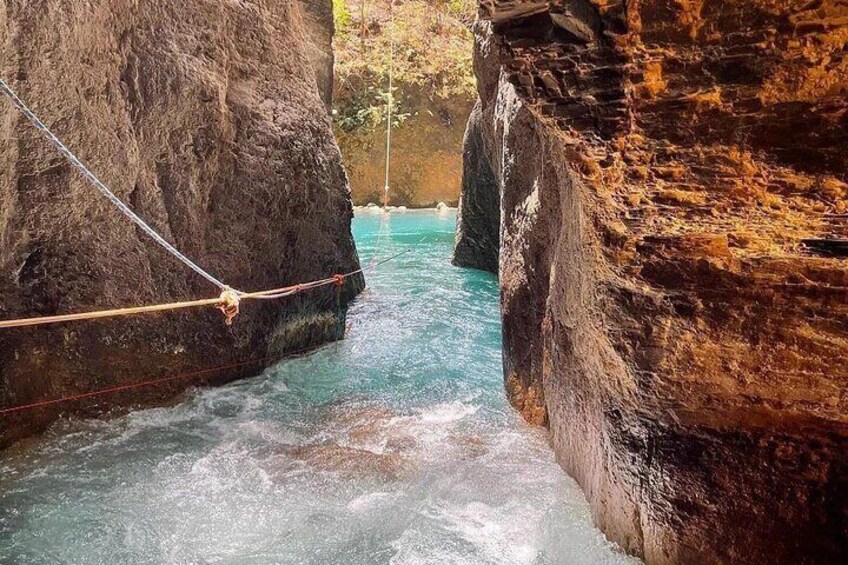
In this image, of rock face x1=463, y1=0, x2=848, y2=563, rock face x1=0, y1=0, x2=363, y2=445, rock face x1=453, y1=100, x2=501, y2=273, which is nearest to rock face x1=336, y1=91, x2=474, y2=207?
rock face x1=453, y1=100, x2=501, y2=273

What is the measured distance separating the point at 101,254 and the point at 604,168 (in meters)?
4.27

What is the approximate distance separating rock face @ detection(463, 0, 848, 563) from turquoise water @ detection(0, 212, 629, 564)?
79cm

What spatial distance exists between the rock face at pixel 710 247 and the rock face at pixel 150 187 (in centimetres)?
363

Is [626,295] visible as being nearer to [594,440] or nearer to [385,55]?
[594,440]

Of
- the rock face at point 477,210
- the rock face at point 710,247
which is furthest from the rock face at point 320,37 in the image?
the rock face at point 710,247

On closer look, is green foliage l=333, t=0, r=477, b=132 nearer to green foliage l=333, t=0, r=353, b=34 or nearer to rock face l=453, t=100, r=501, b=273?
→ green foliage l=333, t=0, r=353, b=34

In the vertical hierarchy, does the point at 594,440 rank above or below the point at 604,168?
below

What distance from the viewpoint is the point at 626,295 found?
2.88 m

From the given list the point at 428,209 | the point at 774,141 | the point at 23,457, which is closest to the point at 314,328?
the point at 23,457

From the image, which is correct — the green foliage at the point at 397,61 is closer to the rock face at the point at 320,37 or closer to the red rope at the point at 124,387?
the rock face at the point at 320,37

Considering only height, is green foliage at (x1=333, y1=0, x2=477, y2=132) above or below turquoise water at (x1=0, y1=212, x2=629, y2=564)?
above

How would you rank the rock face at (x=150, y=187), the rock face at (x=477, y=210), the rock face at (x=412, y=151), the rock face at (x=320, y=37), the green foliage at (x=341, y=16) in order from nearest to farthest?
the rock face at (x=150, y=187)
the rock face at (x=320, y=37)
the rock face at (x=477, y=210)
the green foliage at (x=341, y=16)
the rock face at (x=412, y=151)

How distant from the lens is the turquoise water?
11.3 feet

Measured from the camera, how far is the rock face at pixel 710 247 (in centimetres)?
229
